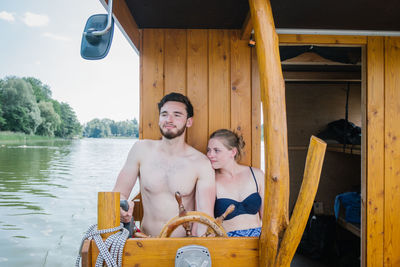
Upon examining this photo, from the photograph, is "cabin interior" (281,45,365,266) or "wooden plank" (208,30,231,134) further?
"cabin interior" (281,45,365,266)

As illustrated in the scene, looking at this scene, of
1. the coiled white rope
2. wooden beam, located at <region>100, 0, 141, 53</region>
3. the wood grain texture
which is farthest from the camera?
the wood grain texture

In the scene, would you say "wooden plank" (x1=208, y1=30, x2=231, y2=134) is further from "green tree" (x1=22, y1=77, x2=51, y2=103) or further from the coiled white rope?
"green tree" (x1=22, y1=77, x2=51, y2=103)

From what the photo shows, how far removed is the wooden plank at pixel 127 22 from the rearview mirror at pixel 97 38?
687 mm

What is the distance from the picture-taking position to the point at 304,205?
101cm

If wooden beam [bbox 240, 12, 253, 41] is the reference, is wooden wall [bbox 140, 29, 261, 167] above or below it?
below

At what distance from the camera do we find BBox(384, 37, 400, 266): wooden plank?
2.17 metres

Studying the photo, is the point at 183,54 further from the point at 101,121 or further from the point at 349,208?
the point at 101,121

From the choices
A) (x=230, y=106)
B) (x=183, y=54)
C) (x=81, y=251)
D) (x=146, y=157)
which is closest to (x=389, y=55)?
(x=230, y=106)

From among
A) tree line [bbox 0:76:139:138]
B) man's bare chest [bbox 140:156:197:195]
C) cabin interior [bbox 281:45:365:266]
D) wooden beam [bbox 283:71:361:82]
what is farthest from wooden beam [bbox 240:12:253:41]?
tree line [bbox 0:76:139:138]

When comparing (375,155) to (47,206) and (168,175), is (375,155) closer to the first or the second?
(168,175)

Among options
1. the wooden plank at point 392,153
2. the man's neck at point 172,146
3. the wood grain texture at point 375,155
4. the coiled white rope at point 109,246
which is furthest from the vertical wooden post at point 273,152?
the wooden plank at point 392,153

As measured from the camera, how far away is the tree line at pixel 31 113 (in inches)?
1129

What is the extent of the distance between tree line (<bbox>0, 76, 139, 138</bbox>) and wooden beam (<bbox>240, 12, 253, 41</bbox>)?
869 inches

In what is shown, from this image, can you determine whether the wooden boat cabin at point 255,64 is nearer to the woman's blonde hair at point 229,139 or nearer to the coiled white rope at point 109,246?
the woman's blonde hair at point 229,139
